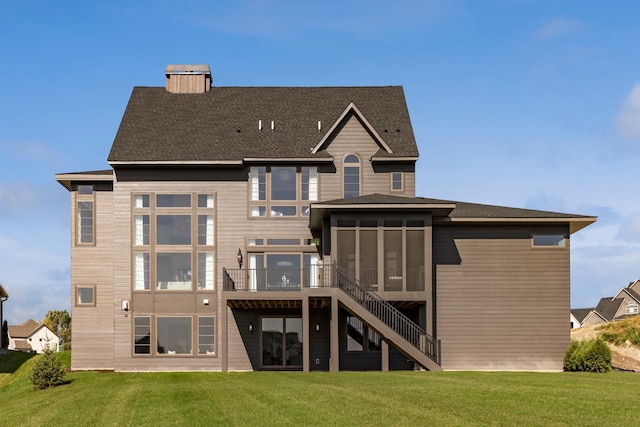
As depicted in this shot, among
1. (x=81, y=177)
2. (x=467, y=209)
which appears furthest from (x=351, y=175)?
(x=81, y=177)

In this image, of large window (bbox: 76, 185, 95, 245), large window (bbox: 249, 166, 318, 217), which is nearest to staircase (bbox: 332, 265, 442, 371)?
large window (bbox: 249, 166, 318, 217)

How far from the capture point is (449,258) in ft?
110

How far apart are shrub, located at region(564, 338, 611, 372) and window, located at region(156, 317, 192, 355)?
49.1 ft

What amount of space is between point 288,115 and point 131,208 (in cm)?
816

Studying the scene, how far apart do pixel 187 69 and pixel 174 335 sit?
12877 mm

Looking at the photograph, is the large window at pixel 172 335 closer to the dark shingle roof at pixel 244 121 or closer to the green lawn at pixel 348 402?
the dark shingle roof at pixel 244 121

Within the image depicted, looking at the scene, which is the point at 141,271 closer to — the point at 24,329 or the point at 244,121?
the point at 244,121

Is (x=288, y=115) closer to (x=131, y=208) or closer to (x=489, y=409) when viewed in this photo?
(x=131, y=208)

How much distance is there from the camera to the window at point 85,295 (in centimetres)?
3553

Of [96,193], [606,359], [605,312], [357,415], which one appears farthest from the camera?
[605,312]

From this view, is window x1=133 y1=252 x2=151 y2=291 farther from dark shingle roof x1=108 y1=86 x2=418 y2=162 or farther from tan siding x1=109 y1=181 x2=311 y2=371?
dark shingle roof x1=108 y1=86 x2=418 y2=162

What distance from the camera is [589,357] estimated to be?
1228 inches

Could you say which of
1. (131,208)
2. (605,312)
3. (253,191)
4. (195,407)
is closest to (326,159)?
(253,191)

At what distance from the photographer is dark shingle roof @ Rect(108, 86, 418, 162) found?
115 feet
